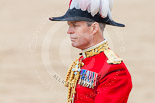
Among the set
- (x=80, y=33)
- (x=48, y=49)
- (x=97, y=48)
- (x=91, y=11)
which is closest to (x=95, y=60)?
(x=97, y=48)

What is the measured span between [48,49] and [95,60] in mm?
4946

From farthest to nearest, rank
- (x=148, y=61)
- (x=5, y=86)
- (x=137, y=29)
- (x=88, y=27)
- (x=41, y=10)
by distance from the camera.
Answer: (x=41, y=10) < (x=137, y=29) < (x=148, y=61) < (x=5, y=86) < (x=88, y=27)

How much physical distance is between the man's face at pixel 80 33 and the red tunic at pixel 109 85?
0.20m

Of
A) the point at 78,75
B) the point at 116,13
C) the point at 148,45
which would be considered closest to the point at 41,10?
the point at 116,13

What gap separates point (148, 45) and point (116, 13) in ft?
6.78

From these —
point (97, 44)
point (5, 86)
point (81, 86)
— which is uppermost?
point (97, 44)

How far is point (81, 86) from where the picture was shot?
423 centimetres

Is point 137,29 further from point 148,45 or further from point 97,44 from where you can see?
point 97,44

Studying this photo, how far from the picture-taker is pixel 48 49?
911 centimetres

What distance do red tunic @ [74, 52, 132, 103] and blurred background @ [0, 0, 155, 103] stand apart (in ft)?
2.84

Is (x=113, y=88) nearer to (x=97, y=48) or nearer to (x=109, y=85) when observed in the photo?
(x=109, y=85)

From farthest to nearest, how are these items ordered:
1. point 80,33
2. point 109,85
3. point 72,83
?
point 72,83 < point 80,33 < point 109,85

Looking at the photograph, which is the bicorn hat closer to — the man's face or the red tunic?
the man's face

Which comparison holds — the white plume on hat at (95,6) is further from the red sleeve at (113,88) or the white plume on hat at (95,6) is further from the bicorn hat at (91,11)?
the red sleeve at (113,88)
